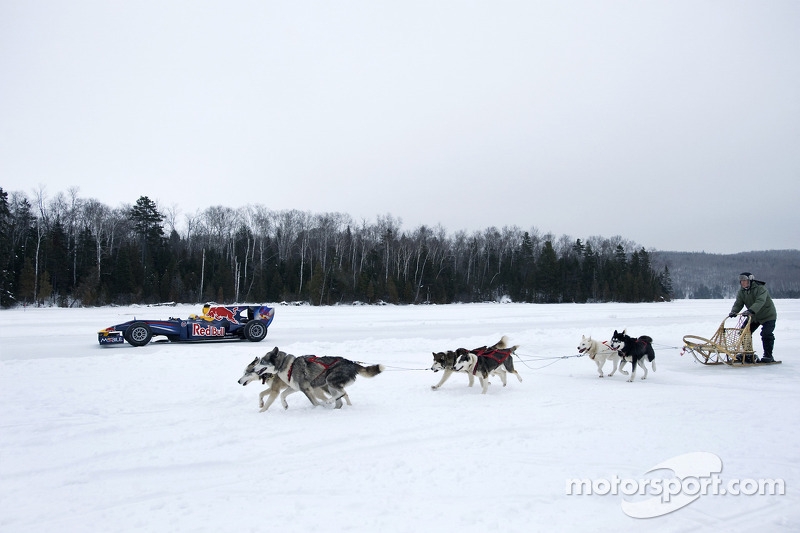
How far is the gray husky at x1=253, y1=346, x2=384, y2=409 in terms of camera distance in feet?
24.1

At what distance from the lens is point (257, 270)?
59.8 m

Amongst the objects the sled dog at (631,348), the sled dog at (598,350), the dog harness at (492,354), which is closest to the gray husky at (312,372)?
the dog harness at (492,354)

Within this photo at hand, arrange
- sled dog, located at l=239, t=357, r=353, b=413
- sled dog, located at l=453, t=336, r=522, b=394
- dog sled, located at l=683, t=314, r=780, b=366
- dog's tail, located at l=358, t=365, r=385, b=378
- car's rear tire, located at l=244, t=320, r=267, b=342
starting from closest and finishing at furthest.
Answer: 1. sled dog, located at l=239, t=357, r=353, b=413
2. dog's tail, located at l=358, t=365, r=385, b=378
3. sled dog, located at l=453, t=336, r=522, b=394
4. dog sled, located at l=683, t=314, r=780, b=366
5. car's rear tire, located at l=244, t=320, r=267, b=342

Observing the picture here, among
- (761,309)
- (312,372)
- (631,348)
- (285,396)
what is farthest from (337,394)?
(761,309)

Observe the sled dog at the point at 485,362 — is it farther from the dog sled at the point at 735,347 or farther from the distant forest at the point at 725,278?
the distant forest at the point at 725,278

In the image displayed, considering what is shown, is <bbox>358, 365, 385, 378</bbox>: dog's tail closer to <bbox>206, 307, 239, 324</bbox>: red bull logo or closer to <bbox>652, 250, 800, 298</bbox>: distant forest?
<bbox>206, 307, 239, 324</bbox>: red bull logo

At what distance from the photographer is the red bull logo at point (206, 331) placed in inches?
643

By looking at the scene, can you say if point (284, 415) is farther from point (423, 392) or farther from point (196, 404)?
point (423, 392)

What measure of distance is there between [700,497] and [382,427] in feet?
12.3

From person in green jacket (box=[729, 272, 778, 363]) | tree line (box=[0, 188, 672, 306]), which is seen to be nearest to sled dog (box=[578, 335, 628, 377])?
person in green jacket (box=[729, 272, 778, 363])

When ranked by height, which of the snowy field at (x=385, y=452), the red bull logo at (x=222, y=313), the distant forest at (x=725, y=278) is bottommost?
the snowy field at (x=385, y=452)

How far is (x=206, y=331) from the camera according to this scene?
649 inches

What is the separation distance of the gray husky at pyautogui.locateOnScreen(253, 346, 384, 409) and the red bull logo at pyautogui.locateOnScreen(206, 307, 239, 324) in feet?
34.4

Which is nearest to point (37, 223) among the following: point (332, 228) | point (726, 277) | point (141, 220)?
point (141, 220)
